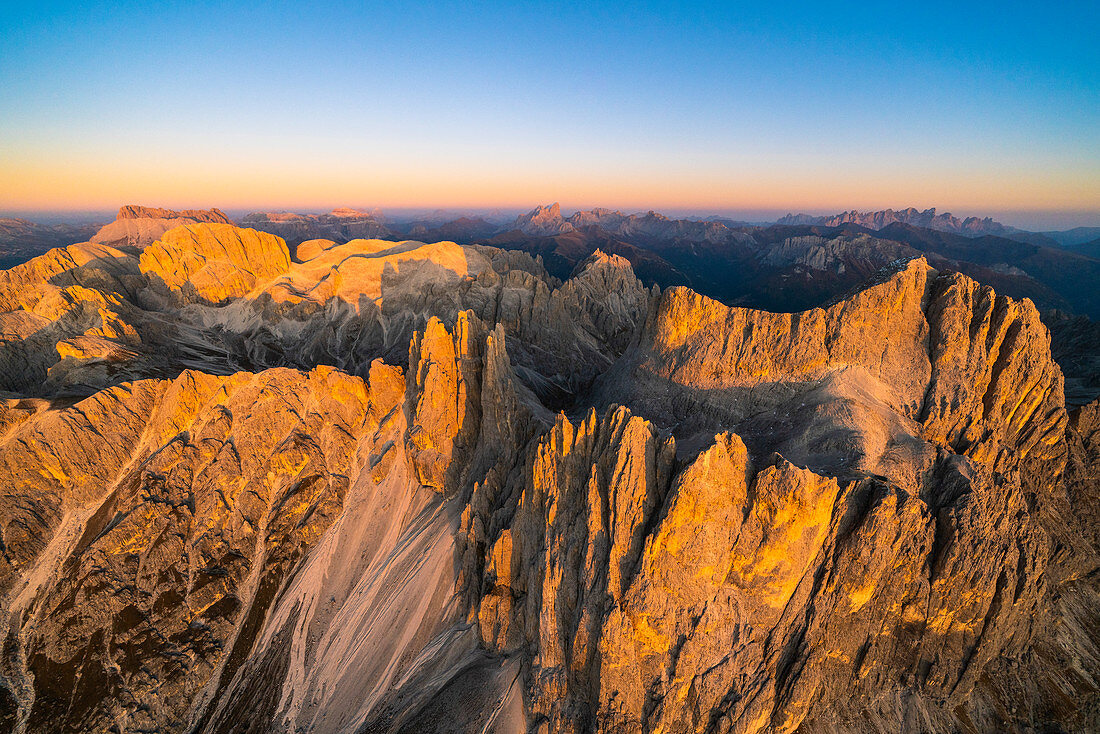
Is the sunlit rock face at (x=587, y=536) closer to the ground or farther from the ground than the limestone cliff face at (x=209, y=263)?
closer to the ground

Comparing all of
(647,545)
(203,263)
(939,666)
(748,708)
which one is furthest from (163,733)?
(203,263)

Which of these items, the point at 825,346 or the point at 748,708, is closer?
the point at 748,708

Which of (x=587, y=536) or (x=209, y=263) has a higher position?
(x=209, y=263)

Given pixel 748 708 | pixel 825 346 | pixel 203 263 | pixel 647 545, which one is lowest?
pixel 748 708

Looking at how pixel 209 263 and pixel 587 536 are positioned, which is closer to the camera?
pixel 587 536

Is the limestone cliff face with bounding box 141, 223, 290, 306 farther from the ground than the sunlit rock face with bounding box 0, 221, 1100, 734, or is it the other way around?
the limestone cliff face with bounding box 141, 223, 290, 306

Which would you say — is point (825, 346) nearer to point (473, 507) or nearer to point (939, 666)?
point (939, 666)

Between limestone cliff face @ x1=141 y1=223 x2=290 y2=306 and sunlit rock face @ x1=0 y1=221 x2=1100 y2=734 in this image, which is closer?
sunlit rock face @ x1=0 y1=221 x2=1100 y2=734

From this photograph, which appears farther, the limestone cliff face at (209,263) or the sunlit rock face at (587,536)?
the limestone cliff face at (209,263)
